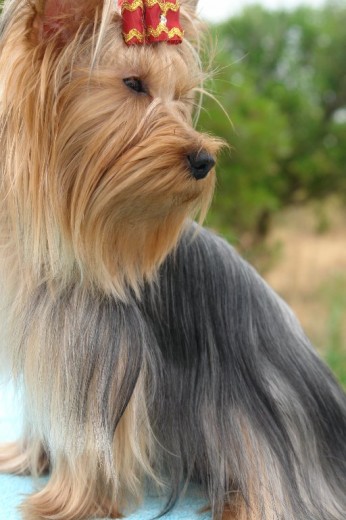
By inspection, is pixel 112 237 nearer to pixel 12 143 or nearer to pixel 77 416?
pixel 12 143

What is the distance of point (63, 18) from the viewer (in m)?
1.73

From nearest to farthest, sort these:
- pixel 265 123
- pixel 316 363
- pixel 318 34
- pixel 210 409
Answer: pixel 210 409
pixel 316 363
pixel 265 123
pixel 318 34

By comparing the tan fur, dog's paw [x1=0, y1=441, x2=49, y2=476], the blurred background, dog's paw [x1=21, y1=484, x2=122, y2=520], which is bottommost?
dog's paw [x1=21, y1=484, x2=122, y2=520]

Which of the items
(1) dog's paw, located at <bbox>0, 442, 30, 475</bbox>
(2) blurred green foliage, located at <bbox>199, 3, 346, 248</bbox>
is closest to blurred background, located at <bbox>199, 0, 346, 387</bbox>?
(2) blurred green foliage, located at <bbox>199, 3, 346, 248</bbox>

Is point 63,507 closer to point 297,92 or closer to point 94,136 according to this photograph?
point 94,136

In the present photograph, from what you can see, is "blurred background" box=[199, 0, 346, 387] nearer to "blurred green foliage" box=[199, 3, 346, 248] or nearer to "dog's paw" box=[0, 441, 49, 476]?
"blurred green foliage" box=[199, 3, 346, 248]

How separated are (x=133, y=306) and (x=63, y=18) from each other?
719mm

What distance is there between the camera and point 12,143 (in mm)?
1788

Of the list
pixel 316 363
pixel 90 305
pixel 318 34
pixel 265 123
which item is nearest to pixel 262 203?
pixel 265 123

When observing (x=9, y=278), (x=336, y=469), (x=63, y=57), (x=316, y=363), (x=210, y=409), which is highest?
(x=63, y=57)

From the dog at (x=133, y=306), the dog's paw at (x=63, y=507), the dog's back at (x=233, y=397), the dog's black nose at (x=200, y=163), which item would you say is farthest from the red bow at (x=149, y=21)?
the dog's paw at (x=63, y=507)

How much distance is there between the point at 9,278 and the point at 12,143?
362 mm

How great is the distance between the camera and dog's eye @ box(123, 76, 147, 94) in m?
1.80

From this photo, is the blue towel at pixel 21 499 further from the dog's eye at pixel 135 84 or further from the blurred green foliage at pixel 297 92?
the blurred green foliage at pixel 297 92
